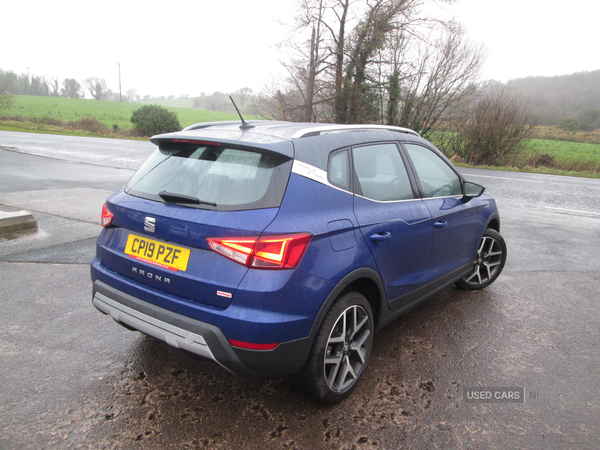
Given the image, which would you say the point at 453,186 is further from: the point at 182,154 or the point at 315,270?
the point at 182,154

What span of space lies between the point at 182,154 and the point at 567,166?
894 inches

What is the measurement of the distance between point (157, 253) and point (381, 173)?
63.4 inches

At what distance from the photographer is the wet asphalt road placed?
93.0 inches

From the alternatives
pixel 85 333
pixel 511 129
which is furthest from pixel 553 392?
pixel 511 129

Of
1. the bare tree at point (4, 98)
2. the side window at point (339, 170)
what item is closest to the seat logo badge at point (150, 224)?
the side window at point (339, 170)

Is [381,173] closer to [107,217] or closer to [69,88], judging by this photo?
[107,217]

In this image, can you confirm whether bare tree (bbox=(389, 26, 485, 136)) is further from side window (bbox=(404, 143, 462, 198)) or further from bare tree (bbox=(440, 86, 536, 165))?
side window (bbox=(404, 143, 462, 198))

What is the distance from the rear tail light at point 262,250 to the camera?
7.13 feet

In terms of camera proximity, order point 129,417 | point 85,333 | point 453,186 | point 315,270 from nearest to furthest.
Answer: point 315,270, point 129,417, point 85,333, point 453,186

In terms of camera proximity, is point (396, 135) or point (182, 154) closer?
point (182, 154)

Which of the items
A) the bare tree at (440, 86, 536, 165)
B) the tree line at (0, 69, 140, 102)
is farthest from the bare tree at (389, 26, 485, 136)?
the tree line at (0, 69, 140, 102)

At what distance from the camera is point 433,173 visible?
12.3 ft

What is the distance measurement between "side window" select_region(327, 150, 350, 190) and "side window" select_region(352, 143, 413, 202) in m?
0.09

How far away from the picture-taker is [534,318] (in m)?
4.04
